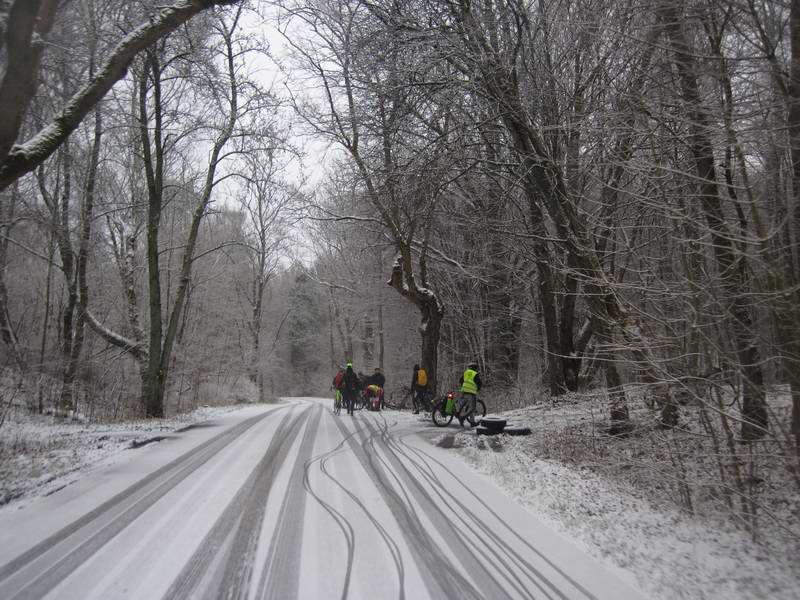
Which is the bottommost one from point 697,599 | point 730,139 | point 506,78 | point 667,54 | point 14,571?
point 697,599

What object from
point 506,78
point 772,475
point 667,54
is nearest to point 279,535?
point 772,475

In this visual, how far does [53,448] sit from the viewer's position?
842 centimetres

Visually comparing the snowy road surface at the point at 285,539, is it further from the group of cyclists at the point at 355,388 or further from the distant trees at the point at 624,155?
the group of cyclists at the point at 355,388

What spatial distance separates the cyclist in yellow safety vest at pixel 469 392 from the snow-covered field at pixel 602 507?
2.14 metres

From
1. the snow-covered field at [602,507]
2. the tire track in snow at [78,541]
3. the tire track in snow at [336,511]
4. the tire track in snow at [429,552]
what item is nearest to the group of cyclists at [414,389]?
the snow-covered field at [602,507]

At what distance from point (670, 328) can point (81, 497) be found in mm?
6806

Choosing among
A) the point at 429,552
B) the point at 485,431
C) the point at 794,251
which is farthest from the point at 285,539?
the point at 485,431

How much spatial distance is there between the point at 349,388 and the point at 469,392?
670 cm

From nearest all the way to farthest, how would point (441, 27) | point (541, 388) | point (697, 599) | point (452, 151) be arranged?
point (697, 599)
point (441, 27)
point (452, 151)
point (541, 388)

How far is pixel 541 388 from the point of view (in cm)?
1677

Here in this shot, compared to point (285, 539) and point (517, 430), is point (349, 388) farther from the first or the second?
point (285, 539)

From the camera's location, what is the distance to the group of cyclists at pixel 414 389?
1194 centimetres

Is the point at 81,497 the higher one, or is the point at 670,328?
the point at 670,328

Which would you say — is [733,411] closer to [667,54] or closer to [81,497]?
[667,54]
